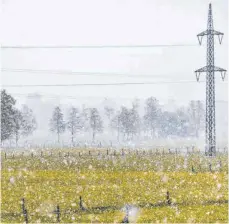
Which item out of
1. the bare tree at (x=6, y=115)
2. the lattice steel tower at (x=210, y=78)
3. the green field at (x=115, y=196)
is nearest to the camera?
the green field at (x=115, y=196)

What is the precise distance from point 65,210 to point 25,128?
12335cm

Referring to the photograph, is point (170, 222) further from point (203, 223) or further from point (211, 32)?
point (211, 32)

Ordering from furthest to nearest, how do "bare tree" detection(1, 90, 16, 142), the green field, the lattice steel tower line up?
"bare tree" detection(1, 90, 16, 142)
the lattice steel tower
the green field

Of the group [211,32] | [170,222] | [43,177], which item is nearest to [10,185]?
[43,177]

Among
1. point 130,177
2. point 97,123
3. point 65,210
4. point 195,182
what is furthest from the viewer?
point 97,123

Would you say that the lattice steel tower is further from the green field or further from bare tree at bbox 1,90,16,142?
bare tree at bbox 1,90,16,142

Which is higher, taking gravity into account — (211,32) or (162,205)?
(211,32)

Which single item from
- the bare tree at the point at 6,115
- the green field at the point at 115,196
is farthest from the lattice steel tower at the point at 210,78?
the bare tree at the point at 6,115

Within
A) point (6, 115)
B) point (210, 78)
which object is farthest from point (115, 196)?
point (6, 115)

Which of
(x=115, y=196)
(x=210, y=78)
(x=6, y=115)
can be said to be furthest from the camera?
(x=6, y=115)

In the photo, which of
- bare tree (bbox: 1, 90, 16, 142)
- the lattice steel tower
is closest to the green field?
the lattice steel tower

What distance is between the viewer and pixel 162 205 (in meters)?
26.2

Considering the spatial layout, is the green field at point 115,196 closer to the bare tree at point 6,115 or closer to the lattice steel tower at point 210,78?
the lattice steel tower at point 210,78

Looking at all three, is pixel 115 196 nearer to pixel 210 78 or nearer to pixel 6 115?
pixel 210 78
